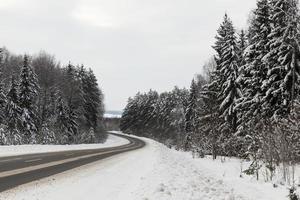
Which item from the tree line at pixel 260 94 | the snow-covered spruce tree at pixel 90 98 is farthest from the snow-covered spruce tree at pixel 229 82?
the snow-covered spruce tree at pixel 90 98

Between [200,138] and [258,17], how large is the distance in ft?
35.8

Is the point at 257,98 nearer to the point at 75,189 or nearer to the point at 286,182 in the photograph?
the point at 286,182

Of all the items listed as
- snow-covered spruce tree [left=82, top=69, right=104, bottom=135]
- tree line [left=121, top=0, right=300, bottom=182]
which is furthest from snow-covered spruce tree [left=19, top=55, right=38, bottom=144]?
tree line [left=121, top=0, right=300, bottom=182]

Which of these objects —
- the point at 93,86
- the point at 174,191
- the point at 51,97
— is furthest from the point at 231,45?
the point at 93,86

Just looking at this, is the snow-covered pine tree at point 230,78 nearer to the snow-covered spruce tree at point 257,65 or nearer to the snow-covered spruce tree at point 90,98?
the snow-covered spruce tree at point 257,65

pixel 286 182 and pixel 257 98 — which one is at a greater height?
pixel 257 98

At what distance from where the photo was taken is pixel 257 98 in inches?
1241

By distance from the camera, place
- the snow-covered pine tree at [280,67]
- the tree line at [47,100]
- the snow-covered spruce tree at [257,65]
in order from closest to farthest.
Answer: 1. the snow-covered pine tree at [280,67]
2. the snow-covered spruce tree at [257,65]
3. the tree line at [47,100]

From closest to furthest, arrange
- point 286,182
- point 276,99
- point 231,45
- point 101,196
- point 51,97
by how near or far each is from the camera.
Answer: point 101,196, point 286,182, point 276,99, point 231,45, point 51,97

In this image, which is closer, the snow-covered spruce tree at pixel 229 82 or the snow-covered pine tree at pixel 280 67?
the snow-covered pine tree at pixel 280 67

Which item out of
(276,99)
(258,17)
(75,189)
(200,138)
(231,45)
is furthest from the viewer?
(231,45)

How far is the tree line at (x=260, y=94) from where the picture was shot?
58.6ft

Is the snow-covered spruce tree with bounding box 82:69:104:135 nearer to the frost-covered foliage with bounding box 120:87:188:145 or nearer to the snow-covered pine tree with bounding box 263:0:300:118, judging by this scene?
the frost-covered foliage with bounding box 120:87:188:145

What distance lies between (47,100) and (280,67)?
4991cm
